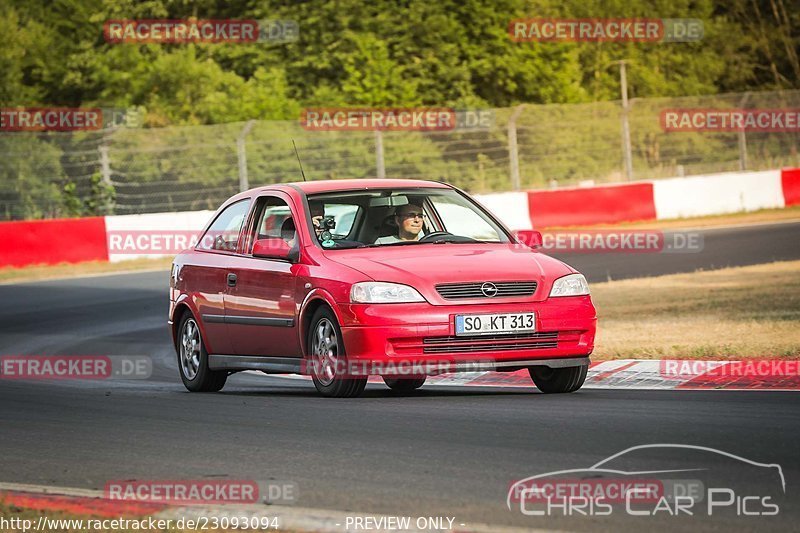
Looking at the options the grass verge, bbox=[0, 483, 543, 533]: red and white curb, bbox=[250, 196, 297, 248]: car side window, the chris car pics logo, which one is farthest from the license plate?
bbox=[0, 483, 543, 533]: red and white curb

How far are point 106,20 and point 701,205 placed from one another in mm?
20390

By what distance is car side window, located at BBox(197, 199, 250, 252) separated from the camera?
1137 cm

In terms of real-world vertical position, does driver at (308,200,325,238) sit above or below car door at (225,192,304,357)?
above

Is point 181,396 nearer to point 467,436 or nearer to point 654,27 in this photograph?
point 467,436

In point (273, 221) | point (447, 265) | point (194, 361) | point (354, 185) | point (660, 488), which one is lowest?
point (660, 488)

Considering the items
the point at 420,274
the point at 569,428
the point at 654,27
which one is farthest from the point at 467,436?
the point at 654,27

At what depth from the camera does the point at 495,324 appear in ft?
30.5

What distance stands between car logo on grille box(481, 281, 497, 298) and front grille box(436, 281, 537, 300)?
12 millimetres

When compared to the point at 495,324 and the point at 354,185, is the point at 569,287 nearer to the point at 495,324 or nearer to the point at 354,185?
the point at 495,324

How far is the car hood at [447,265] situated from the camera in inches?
368

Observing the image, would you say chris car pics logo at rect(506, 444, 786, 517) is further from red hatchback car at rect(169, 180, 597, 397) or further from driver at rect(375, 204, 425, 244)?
driver at rect(375, 204, 425, 244)

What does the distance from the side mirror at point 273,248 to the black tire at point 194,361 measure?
1296 millimetres

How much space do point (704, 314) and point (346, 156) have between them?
17118mm

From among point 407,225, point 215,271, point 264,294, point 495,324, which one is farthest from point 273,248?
point 495,324
